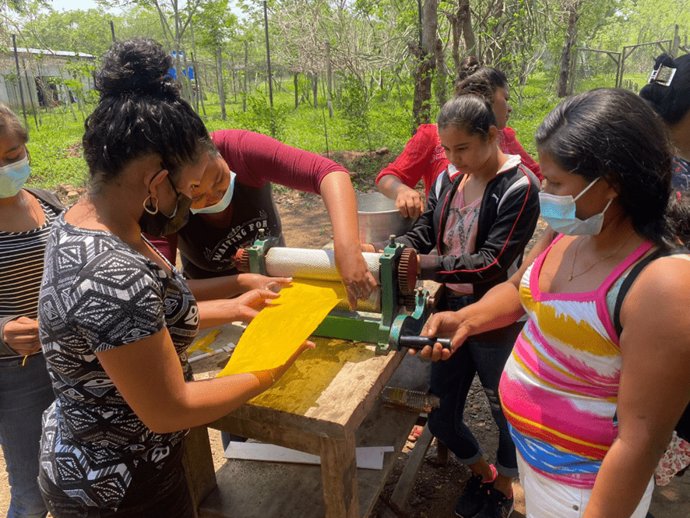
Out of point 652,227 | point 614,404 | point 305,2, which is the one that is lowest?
point 614,404

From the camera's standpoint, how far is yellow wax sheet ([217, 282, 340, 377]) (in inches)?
54.7

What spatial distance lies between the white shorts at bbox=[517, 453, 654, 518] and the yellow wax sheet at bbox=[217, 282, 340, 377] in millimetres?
764

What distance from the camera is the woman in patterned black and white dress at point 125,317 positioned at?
3.61 ft

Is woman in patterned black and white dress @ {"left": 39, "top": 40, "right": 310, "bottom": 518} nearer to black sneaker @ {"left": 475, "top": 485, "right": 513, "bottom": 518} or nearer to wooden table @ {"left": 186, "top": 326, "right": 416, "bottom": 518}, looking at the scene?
wooden table @ {"left": 186, "top": 326, "right": 416, "bottom": 518}

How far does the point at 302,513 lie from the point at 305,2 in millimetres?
15344

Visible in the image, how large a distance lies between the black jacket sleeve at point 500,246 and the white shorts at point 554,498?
79 cm

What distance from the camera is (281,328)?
154cm

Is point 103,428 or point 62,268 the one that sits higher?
point 62,268

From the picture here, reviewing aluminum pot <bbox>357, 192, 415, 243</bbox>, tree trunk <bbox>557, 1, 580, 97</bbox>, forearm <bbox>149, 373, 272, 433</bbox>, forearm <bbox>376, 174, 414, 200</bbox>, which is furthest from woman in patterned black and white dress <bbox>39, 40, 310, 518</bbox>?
tree trunk <bbox>557, 1, 580, 97</bbox>

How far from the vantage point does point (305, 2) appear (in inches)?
577

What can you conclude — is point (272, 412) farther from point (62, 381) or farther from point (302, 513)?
point (302, 513)

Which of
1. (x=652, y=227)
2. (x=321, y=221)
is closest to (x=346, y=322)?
(x=652, y=227)

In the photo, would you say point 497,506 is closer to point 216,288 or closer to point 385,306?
point 385,306

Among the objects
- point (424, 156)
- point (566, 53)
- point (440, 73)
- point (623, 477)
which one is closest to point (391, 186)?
point (424, 156)
